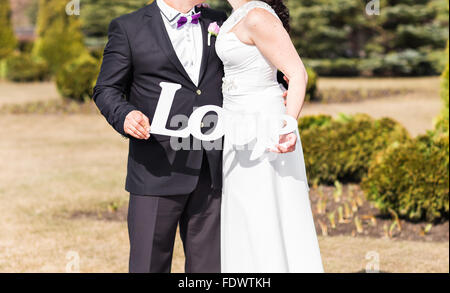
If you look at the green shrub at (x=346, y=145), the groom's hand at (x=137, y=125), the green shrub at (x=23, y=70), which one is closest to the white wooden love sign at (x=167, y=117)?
the groom's hand at (x=137, y=125)

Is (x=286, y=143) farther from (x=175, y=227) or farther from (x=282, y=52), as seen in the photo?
(x=175, y=227)

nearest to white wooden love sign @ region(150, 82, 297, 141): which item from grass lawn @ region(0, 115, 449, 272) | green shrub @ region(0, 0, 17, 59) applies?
grass lawn @ region(0, 115, 449, 272)

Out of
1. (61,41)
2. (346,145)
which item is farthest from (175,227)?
(61,41)

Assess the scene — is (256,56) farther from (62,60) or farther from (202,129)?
(62,60)

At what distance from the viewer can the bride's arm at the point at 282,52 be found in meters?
2.73

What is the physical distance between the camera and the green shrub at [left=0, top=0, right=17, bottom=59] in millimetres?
30391

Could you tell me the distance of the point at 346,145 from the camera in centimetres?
791

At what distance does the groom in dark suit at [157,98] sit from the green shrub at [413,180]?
370 cm

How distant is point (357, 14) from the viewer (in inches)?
1025

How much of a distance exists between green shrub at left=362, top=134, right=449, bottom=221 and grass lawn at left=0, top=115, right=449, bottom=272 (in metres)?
0.50

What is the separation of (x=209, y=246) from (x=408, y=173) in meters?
3.70

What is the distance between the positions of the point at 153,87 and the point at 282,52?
700 millimetres

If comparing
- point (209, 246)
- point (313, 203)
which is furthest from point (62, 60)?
point (209, 246)

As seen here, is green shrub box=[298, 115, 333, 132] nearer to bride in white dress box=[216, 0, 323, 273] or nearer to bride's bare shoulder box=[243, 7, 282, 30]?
bride in white dress box=[216, 0, 323, 273]
